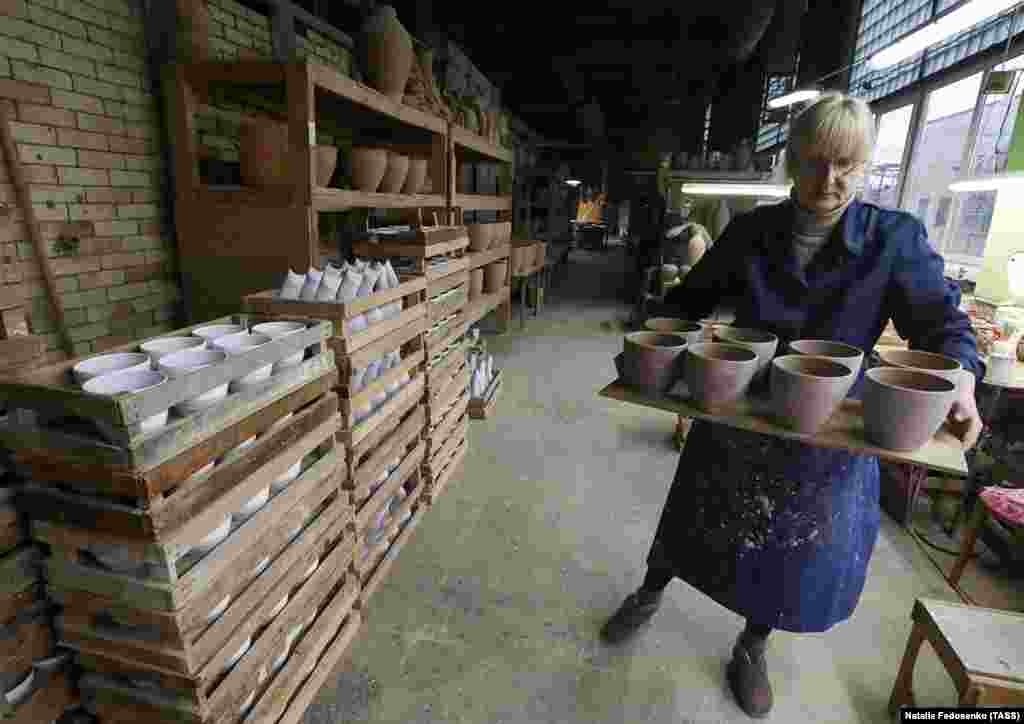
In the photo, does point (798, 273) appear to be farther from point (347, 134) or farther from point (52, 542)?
point (347, 134)

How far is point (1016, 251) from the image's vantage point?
3.63m

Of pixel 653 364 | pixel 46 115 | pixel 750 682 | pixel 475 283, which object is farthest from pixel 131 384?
pixel 475 283

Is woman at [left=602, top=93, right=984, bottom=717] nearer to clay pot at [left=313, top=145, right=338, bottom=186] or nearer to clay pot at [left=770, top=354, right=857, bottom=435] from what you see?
clay pot at [left=770, top=354, right=857, bottom=435]

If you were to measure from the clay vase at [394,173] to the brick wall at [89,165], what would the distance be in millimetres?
973

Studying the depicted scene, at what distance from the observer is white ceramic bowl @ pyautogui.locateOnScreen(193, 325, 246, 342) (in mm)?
1456

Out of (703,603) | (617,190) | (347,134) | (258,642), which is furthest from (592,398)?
(617,190)

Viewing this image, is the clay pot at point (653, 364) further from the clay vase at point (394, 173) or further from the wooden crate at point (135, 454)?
the clay vase at point (394, 173)

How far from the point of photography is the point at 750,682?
5.60ft

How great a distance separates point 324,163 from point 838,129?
1.90 m

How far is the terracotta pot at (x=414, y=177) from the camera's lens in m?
3.00

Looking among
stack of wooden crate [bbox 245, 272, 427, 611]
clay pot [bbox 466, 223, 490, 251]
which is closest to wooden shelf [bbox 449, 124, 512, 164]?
clay pot [bbox 466, 223, 490, 251]

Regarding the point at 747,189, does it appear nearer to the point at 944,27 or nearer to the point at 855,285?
the point at 944,27

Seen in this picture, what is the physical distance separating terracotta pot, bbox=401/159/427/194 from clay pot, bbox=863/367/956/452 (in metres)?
2.56

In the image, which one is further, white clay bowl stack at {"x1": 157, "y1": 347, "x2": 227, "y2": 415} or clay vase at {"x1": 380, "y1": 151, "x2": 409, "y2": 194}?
clay vase at {"x1": 380, "y1": 151, "x2": 409, "y2": 194}
